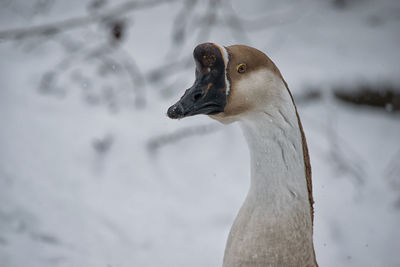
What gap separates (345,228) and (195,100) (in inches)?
82.9

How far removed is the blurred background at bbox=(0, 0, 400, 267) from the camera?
110 inches

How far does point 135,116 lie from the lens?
394 centimetres

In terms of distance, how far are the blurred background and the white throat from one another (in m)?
1.21

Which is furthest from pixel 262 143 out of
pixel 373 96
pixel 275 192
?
pixel 373 96

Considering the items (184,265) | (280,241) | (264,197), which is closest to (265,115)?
(264,197)

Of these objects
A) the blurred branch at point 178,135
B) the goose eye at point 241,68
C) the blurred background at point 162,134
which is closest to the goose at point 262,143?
the goose eye at point 241,68

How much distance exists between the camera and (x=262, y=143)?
1.50 meters

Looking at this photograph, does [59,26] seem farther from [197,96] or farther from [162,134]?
[197,96]

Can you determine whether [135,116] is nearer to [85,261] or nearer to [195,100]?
[85,261]

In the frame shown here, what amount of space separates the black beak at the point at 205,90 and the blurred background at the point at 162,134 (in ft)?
5.03

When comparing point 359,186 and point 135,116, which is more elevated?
point 135,116

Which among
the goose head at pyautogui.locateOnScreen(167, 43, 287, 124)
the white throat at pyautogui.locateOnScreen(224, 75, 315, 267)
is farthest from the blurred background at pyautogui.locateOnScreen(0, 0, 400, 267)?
the goose head at pyautogui.locateOnScreen(167, 43, 287, 124)

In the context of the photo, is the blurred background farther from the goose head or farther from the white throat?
the goose head

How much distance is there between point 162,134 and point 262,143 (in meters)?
2.24
